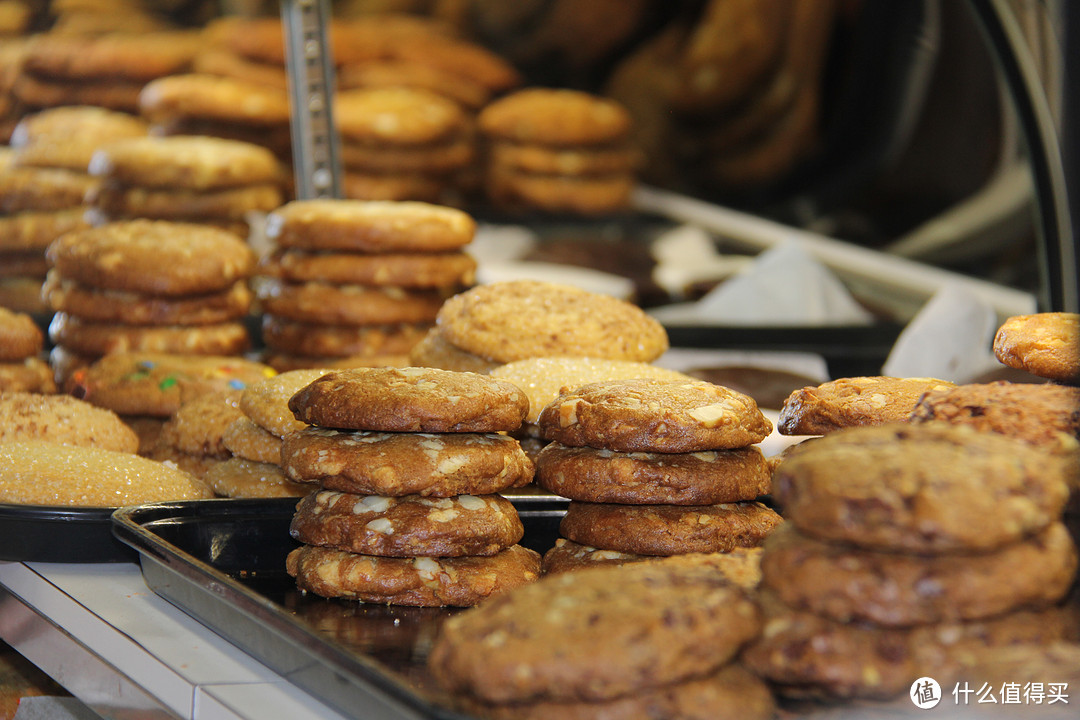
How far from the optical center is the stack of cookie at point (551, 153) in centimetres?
359

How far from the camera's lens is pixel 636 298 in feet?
10.5

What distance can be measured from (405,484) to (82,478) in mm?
541

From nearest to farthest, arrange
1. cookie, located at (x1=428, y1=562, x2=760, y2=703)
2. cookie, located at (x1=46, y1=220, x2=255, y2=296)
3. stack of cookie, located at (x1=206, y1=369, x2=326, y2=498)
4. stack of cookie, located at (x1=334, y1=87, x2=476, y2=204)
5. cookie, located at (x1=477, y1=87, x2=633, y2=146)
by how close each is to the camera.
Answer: cookie, located at (x1=428, y1=562, x2=760, y2=703) → stack of cookie, located at (x1=206, y1=369, x2=326, y2=498) → cookie, located at (x1=46, y1=220, x2=255, y2=296) → stack of cookie, located at (x1=334, y1=87, x2=476, y2=204) → cookie, located at (x1=477, y1=87, x2=633, y2=146)

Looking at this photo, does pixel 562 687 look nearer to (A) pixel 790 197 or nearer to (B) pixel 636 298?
(B) pixel 636 298

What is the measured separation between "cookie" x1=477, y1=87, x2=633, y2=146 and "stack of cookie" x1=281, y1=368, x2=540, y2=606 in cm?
252

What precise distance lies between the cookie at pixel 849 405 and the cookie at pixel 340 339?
119 centimetres

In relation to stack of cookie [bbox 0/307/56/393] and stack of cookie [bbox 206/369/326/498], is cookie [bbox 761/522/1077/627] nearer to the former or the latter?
stack of cookie [bbox 206/369/326/498]

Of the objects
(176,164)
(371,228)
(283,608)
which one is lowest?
(283,608)

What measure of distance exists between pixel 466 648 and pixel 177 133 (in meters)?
2.56

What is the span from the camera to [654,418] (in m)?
1.11

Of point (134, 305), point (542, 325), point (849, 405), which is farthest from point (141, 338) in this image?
point (849, 405)

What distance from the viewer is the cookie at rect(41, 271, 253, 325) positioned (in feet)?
6.97

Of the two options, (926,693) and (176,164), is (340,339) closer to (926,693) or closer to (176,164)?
(176,164)

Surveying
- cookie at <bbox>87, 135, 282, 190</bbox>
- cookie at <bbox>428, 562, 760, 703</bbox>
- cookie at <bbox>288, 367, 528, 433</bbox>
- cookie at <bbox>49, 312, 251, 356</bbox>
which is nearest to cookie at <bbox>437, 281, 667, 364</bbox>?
cookie at <bbox>288, 367, 528, 433</bbox>
